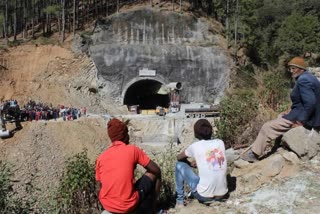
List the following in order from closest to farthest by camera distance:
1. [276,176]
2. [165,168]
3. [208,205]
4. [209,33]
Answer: [208,205] → [276,176] → [165,168] → [209,33]

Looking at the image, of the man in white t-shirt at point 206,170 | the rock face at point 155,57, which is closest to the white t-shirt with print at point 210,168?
the man in white t-shirt at point 206,170

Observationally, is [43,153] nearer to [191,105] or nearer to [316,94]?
[191,105]

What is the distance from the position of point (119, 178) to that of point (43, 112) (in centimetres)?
2413

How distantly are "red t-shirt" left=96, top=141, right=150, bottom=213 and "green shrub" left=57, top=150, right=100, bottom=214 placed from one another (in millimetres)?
1210

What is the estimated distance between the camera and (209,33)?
41375 millimetres

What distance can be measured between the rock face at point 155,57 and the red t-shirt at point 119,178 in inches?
1239

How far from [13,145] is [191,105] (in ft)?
53.8

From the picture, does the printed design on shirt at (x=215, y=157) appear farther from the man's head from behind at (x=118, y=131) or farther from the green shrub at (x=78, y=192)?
the green shrub at (x=78, y=192)

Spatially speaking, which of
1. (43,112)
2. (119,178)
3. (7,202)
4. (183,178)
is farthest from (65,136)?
(119,178)

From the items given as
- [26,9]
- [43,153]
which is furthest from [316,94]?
[26,9]

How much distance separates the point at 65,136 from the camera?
26.5 metres

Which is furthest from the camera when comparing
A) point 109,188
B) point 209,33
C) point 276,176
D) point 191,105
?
point 209,33

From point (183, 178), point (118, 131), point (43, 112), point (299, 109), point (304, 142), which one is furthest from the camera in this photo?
point (43, 112)

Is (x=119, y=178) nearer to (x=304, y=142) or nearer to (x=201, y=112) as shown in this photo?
(x=304, y=142)
